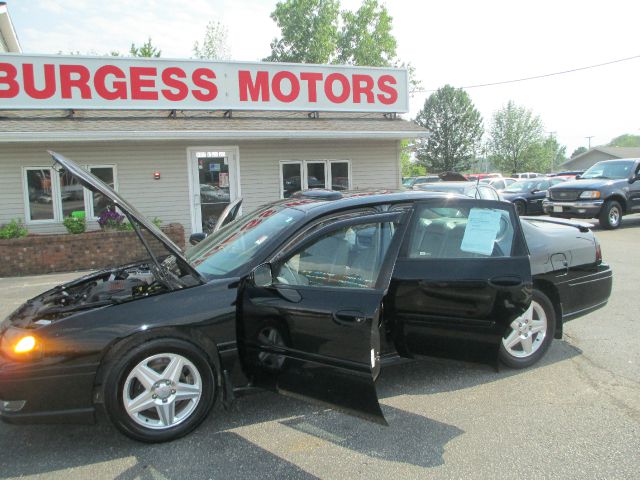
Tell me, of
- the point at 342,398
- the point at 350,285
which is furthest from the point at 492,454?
the point at 350,285

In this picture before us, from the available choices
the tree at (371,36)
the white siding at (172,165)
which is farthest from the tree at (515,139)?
the white siding at (172,165)

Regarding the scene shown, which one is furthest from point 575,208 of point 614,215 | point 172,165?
point 172,165

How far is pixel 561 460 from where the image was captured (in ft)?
9.79

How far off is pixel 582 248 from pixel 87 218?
9.74 metres

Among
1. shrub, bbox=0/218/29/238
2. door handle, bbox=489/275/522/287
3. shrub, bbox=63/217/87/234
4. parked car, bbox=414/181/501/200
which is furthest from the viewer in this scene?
shrub, bbox=63/217/87/234

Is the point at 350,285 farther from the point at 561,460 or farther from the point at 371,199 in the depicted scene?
the point at 561,460

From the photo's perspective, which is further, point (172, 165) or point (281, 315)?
point (172, 165)

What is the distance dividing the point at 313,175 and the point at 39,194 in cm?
603

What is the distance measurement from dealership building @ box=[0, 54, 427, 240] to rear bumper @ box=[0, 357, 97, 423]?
8179 millimetres

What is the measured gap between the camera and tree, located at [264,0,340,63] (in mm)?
43188

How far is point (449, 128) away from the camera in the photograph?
209 feet

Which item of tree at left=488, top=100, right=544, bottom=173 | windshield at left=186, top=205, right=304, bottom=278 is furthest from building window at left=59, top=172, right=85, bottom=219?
tree at left=488, top=100, right=544, bottom=173

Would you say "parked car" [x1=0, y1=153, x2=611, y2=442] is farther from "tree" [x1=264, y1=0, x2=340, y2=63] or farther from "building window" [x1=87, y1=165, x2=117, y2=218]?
"tree" [x1=264, y1=0, x2=340, y2=63]

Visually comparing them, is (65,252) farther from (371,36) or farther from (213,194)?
(371,36)
